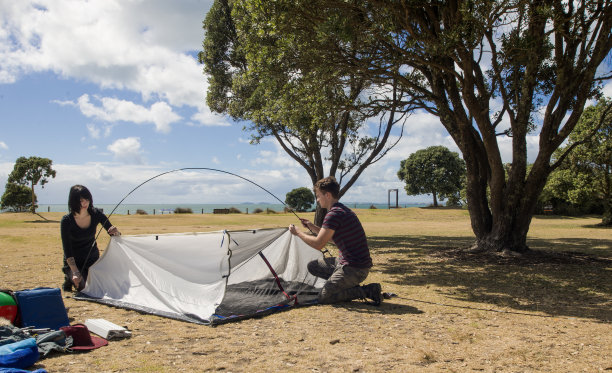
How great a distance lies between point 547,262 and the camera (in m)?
10.6

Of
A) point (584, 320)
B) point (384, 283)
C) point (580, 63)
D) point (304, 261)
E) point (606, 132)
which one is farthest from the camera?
point (606, 132)

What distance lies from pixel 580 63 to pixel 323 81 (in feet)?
20.6

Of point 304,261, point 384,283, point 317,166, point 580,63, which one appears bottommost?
point 384,283

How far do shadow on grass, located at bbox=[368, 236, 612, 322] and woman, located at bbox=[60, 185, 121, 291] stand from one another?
539cm

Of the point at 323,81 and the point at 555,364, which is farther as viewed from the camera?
the point at 323,81

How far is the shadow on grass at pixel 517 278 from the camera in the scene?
6398mm

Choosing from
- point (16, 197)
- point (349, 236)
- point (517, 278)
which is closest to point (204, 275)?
point (349, 236)

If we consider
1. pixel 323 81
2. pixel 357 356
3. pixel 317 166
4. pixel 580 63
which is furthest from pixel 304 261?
pixel 317 166

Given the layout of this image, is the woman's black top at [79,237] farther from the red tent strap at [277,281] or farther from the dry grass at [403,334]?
the red tent strap at [277,281]

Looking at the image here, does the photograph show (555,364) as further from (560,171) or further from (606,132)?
(560,171)

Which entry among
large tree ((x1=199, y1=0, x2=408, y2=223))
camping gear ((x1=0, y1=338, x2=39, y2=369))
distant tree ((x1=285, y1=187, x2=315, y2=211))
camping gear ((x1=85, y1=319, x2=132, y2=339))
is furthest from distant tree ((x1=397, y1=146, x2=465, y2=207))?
camping gear ((x1=0, y1=338, x2=39, y2=369))

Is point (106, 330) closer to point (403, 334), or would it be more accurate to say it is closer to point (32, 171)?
point (403, 334)

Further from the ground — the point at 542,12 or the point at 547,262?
the point at 542,12

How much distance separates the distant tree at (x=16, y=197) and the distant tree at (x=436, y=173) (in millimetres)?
42139
